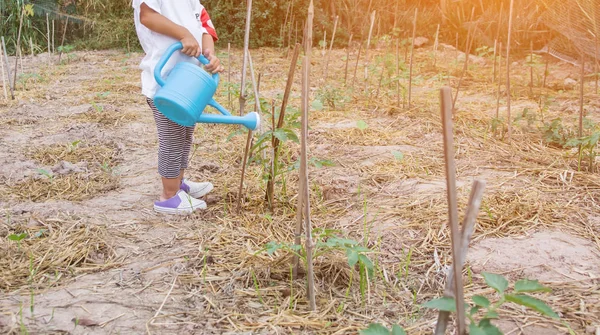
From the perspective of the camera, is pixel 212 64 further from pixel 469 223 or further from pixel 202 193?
pixel 469 223

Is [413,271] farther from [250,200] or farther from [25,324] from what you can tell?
[25,324]

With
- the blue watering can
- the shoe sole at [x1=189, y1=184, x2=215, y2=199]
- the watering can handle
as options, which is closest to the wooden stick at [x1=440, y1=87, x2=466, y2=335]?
the blue watering can

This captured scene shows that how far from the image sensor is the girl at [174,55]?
1939 mm

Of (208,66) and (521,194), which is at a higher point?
(208,66)

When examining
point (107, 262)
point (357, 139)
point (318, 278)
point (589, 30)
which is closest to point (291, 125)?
point (318, 278)

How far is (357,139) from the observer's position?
3209 millimetres

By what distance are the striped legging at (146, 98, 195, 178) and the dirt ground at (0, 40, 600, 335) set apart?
0.67 feet

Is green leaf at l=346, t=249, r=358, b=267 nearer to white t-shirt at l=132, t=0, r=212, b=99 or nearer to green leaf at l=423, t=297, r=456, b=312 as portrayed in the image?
green leaf at l=423, t=297, r=456, b=312

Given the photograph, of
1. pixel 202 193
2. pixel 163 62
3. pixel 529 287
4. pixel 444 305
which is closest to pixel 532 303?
pixel 529 287

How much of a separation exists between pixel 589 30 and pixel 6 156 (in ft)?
14.1

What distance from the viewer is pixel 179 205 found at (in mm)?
2146

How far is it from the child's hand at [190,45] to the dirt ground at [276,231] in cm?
63

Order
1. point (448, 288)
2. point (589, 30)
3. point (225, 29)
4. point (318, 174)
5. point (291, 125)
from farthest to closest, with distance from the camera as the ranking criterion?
point (225, 29) < point (589, 30) < point (318, 174) < point (291, 125) < point (448, 288)

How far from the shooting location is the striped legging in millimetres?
2092
